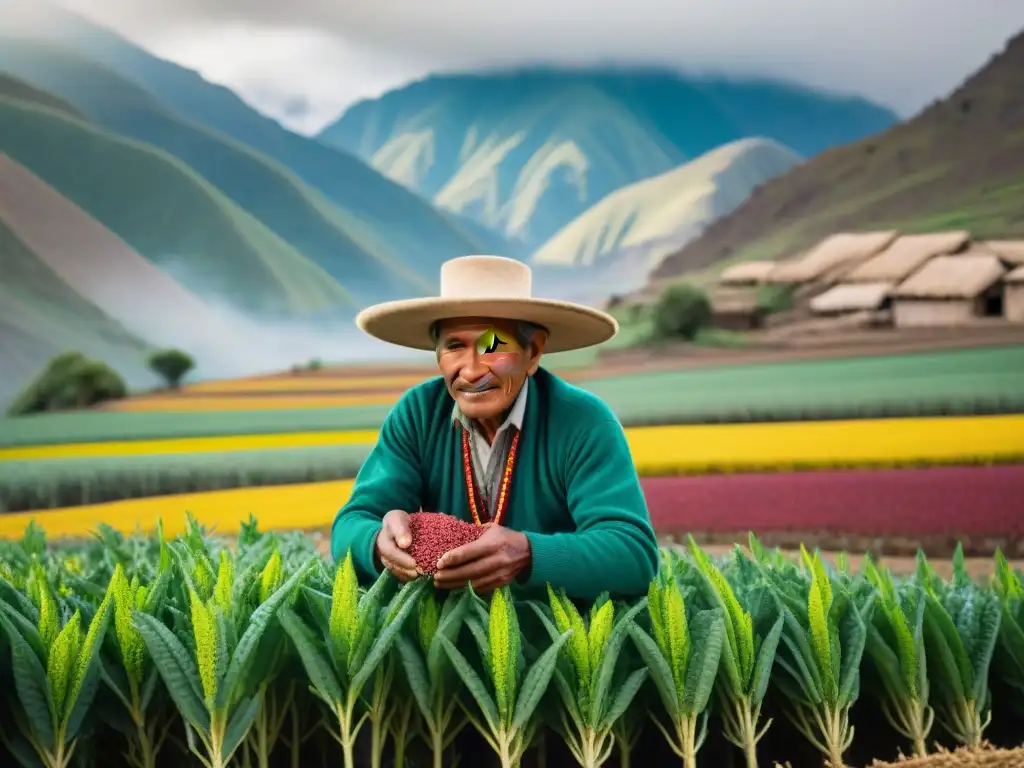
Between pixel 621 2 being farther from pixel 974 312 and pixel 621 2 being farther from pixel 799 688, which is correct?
pixel 799 688

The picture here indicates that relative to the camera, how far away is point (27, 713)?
1295 mm

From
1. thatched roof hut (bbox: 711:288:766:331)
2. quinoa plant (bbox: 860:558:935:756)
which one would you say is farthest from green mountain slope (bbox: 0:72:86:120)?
quinoa plant (bbox: 860:558:935:756)

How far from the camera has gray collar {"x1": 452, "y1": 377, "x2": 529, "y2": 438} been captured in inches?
61.4

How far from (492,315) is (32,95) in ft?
10.4

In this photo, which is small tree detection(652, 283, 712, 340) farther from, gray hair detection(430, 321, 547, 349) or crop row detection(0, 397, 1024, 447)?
gray hair detection(430, 321, 547, 349)

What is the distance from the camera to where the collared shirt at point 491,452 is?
158 centimetres

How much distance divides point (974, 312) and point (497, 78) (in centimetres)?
220

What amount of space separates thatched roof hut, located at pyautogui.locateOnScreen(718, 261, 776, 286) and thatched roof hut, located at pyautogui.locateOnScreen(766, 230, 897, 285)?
1.2 inches

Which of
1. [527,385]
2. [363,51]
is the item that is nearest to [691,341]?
[363,51]

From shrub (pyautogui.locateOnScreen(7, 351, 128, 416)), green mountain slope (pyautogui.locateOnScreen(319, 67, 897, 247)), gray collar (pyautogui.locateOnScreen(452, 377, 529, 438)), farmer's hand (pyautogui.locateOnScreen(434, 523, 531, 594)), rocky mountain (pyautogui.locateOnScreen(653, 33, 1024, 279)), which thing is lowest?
farmer's hand (pyautogui.locateOnScreen(434, 523, 531, 594))

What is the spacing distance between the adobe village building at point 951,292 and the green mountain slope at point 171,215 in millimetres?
2381

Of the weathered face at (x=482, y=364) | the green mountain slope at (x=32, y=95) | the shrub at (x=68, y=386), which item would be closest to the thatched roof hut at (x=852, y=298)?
the weathered face at (x=482, y=364)

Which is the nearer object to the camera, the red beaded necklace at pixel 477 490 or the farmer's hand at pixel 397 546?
the farmer's hand at pixel 397 546

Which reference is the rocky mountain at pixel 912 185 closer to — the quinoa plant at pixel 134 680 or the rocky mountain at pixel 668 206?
the rocky mountain at pixel 668 206
